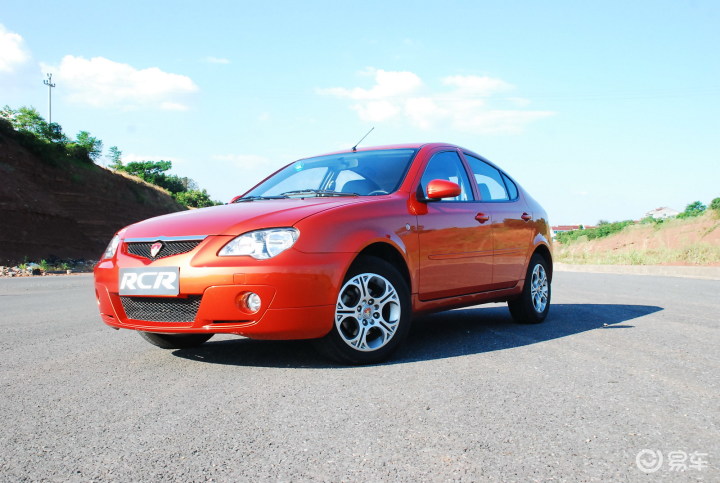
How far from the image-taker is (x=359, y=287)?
4.46m

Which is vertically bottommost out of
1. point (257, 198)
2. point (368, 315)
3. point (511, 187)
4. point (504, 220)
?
point (368, 315)

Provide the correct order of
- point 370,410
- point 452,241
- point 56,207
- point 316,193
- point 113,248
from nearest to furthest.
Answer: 1. point 370,410
2. point 113,248
3. point 316,193
4. point 452,241
5. point 56,207

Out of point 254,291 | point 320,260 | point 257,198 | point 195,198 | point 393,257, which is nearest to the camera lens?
point 254,291

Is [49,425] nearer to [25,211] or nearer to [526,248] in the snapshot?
[526,248]

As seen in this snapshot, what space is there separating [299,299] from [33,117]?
158 feet

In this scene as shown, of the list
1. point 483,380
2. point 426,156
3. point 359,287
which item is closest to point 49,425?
point 359,287

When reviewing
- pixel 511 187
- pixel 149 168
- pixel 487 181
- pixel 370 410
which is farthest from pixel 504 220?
pixel 149 168

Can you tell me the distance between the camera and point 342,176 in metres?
5.57

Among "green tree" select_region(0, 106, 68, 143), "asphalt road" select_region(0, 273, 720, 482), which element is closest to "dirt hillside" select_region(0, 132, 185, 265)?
"green tree" select_region(0, 106, 68, 143)

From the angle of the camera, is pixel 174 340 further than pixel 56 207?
No

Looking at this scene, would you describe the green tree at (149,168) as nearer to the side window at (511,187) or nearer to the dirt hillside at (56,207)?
the dirt hillside at (56,207)

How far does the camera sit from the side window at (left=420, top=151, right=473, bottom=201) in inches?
217

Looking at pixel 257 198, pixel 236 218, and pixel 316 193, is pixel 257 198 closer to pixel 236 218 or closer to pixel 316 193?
pixel 316 193

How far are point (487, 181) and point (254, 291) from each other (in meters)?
3.15
